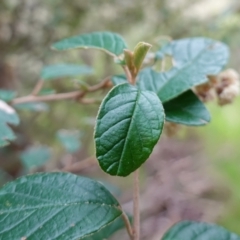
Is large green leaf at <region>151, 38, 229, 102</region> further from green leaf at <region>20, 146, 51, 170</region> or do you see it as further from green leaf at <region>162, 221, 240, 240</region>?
green leaf at <region>20, 146, 51, 170</region>

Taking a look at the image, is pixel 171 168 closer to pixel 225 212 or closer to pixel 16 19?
pixel 225 212

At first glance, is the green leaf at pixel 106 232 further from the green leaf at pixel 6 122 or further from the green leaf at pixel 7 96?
the green leaf at pixel 7 96

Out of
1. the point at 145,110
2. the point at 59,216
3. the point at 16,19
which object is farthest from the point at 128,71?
the point at 16,19

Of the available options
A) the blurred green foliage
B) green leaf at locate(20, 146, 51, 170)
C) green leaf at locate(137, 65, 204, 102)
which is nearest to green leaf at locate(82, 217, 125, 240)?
green leaf at locate(137, 65, 204, 102)

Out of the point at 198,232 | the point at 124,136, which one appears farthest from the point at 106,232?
the point at 124,136

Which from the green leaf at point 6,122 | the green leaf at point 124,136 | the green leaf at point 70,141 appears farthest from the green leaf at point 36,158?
the green leaf at point 124,136

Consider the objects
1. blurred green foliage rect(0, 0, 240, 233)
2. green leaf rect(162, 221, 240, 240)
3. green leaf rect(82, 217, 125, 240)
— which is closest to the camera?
green leaf rect(162, 221, 240, 240)
